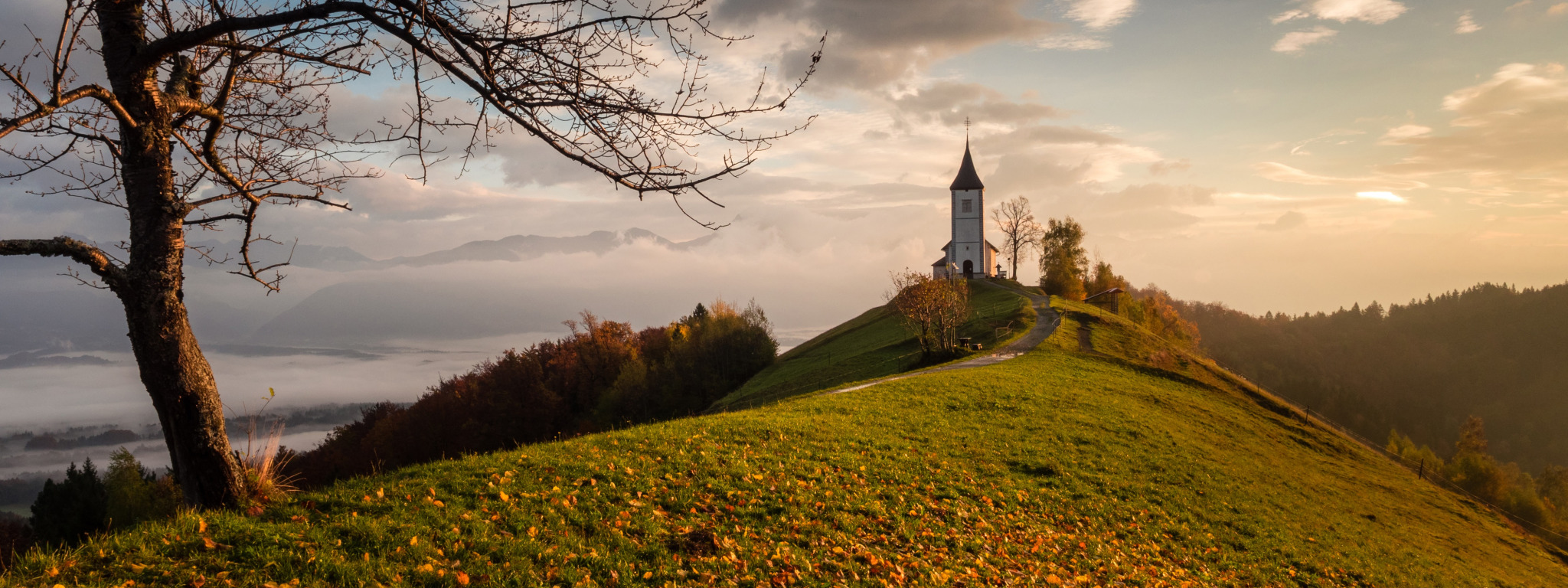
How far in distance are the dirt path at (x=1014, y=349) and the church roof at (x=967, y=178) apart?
22.7 metres

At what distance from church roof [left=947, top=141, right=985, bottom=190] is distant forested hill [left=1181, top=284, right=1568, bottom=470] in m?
78.7

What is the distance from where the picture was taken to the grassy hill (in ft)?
21.3

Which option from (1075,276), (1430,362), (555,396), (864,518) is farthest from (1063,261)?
→ (1430,362)

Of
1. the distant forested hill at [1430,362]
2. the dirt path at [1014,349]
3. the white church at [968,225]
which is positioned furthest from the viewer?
the distant forested hill at [1430,362]

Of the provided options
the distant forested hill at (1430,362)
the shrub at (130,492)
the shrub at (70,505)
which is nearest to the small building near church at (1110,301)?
the distant forested hill at (1430,362)

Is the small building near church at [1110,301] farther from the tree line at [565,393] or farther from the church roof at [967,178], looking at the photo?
the tree line at [565,393]

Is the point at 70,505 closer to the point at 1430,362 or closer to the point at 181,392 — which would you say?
the point at 181,392

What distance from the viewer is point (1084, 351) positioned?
39.6m

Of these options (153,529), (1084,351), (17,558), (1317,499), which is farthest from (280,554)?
(1084,351)

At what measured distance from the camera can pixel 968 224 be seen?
81.0 meters

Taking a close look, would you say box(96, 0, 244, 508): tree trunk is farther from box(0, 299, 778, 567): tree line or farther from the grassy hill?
box(0, 299, 778, 567): tree line

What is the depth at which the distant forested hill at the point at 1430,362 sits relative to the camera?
12412 centimetres

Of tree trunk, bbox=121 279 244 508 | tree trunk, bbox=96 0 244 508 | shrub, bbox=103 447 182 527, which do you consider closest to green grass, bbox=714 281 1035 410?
tree trunk, bbox=121 279 244 508

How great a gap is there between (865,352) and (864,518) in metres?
40.7
